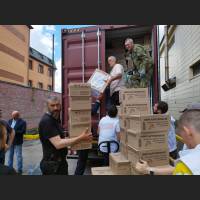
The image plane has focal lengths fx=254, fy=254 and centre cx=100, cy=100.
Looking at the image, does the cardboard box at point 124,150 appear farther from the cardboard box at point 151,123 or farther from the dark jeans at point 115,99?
the dark jeans at point 115,99

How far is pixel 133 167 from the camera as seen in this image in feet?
11.6

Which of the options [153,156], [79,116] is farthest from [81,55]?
[153,156]

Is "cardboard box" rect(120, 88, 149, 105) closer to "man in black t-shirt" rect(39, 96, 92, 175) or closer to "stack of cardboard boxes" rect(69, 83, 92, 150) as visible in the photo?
"stack of cardboard boxes" rect(69, 83, 92, 150)

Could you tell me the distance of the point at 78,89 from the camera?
4.00 meters

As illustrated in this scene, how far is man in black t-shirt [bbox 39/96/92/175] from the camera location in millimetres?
2941

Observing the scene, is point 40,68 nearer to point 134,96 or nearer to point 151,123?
point 134,96

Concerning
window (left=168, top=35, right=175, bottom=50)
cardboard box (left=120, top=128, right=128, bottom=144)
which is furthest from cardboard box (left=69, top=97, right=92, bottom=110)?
window (left=168, top=35, right=175, bottom=50)

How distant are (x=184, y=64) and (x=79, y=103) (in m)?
4.83

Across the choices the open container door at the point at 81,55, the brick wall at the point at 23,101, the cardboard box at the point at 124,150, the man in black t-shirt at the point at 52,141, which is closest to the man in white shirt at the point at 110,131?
the cardboard box at the point at 124,150

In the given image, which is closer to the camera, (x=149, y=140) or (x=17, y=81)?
(x=149, y=140)

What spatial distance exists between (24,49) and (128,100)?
2009 centimetres

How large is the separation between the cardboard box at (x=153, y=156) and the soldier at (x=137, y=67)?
1.79 meters

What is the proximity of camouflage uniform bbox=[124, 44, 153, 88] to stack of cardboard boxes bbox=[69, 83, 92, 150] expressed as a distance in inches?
49.5

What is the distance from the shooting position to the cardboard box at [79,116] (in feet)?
13.0
